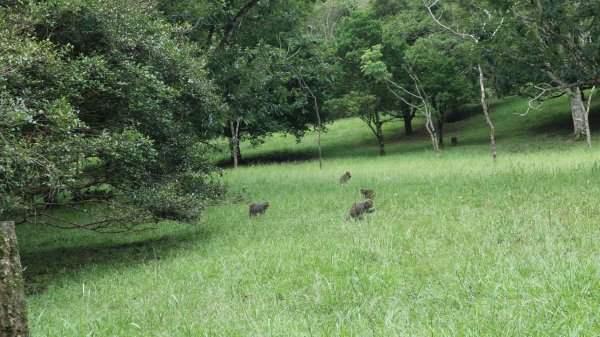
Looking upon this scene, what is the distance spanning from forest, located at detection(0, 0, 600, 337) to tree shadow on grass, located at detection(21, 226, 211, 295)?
0.21ft

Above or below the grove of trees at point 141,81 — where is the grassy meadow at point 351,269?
below

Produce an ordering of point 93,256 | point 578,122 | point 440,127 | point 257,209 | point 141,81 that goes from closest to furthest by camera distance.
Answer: point 141,81
point 93,256
point 257,209
point 578,122
point 440,127

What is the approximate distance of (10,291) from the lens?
10.9ft

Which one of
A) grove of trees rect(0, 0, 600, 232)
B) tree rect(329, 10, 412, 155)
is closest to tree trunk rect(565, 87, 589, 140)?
tree rect(329, 10, 412, 155)

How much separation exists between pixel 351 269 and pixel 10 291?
2911 mm

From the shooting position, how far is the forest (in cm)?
388

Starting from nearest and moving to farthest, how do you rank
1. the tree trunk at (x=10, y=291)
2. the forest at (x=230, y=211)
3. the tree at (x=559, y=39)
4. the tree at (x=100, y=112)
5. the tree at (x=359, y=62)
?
1. the tree trunk at (x=10, y=291)
2. the forest at (x=230, y=211)
3. the tree at (x=100, y=112)
4. the tree at (x=559, y=39)
5. the tree at (x=359, y=62)

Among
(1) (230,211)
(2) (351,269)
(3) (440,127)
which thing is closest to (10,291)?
(2) (351,269)

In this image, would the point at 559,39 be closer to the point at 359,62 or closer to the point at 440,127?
the point at 359,62

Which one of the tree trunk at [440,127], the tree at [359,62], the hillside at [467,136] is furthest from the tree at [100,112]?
the tree trunk at [440,127]

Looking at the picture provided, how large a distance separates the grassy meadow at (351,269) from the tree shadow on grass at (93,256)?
5 cm

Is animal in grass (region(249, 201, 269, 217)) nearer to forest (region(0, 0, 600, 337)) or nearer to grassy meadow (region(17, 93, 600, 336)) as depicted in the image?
forest (region(0, 0, 600, 337))

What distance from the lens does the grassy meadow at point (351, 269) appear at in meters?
3.57

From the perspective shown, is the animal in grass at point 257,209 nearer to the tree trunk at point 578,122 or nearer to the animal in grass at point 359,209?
the animal in grass at point 359,209
